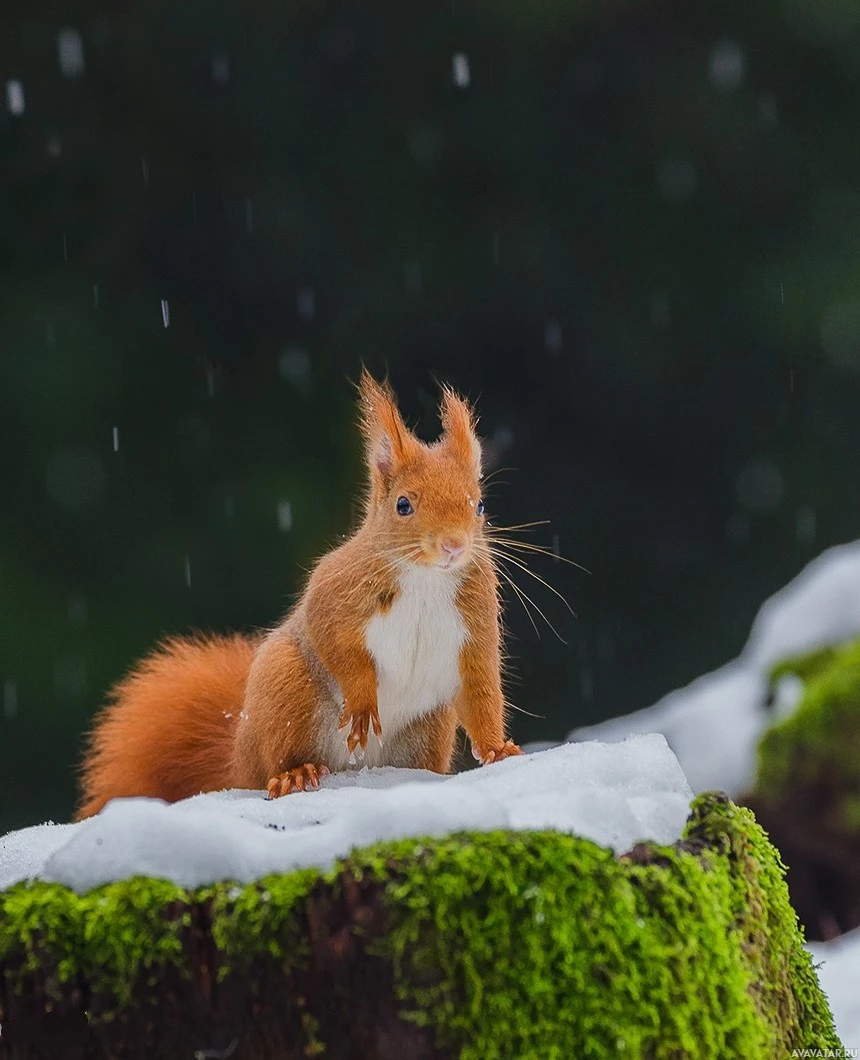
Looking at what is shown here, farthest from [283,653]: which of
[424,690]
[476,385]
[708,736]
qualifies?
[476,385]

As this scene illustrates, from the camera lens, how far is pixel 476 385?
239 inches

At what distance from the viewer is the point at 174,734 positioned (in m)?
2.31

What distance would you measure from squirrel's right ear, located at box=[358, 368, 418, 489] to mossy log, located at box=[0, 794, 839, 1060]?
0.79 m

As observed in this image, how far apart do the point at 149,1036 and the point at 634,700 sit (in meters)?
5.24

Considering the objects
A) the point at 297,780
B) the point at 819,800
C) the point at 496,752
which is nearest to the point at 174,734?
the point at 297,780

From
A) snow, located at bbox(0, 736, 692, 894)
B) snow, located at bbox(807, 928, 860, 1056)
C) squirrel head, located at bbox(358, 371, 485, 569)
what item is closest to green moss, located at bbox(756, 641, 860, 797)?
snow, located at bbox(807, 928, 860, 1056)

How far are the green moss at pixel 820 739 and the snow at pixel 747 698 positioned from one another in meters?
0.06

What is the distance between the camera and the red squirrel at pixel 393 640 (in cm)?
190

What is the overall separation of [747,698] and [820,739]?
14.6 inches

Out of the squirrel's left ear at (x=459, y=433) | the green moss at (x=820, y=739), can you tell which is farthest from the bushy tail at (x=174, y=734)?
the green moss at (x=820, y=739)

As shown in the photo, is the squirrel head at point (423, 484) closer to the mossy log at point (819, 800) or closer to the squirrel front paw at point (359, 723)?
the squirrel front paw at point (359, 723)

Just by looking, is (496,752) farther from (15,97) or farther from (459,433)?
(15,97)

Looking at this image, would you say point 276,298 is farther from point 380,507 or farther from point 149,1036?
point 149,1036

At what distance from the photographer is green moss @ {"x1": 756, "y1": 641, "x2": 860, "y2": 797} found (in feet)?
9.88
